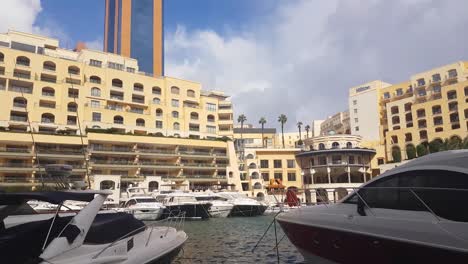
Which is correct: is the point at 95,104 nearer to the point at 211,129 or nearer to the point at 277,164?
the point at 211,129

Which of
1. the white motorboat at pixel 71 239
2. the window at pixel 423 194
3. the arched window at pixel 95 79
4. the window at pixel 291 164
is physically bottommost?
the white motorboat at pixel 71 239

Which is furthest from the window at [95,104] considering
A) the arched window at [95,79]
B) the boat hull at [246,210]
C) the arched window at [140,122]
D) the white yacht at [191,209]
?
the boat hull at [246,210]

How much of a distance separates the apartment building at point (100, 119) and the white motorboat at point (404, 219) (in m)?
51.8

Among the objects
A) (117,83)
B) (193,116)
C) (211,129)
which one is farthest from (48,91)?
(211,129)

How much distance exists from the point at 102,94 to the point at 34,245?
227 feet

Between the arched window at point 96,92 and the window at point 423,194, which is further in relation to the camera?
the arched window at point 96,92

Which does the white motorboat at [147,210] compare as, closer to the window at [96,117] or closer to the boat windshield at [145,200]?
the boat windshield at [145,200]

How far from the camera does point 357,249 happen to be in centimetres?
834

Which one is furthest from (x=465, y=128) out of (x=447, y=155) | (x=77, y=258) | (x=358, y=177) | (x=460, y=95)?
(x=77, y=258)

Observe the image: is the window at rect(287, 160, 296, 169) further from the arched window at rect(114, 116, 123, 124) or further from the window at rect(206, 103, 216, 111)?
the arched window at rect(114, 116, 123, 124)

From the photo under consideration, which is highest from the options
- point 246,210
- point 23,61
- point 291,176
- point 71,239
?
point 23,61

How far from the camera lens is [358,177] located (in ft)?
245

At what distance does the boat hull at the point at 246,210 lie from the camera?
4259cm

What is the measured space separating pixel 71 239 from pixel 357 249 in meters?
5.71
